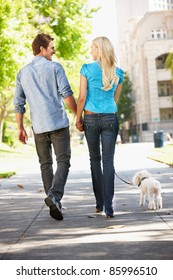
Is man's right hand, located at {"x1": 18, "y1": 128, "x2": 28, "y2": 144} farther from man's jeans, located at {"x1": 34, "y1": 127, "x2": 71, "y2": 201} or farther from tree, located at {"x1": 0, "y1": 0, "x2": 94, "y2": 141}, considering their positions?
tree, located at {"x1": 0, "y1": 0, "x2": 94, "y2": 141}

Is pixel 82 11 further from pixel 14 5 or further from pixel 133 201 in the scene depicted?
pixel 133 201

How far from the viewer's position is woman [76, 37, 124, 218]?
20.8 feet

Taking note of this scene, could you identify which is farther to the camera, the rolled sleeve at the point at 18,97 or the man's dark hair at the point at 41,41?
the rolled sleeve at the point at 18,97

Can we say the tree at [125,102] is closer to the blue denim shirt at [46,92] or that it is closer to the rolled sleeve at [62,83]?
the blue denim shirt at [46,92]

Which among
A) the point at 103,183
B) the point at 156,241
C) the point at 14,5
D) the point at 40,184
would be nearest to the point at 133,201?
the point at 103,183

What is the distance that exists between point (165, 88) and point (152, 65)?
4.20 m

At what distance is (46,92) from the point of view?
6.57m

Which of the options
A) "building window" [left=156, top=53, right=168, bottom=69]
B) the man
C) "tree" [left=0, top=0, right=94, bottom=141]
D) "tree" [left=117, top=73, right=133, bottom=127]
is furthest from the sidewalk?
"tree" [left=117, top=73, right=133, bottom=127]

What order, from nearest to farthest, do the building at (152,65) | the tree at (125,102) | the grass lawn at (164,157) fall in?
the grass lawn at (164,157)
the building at (152,65)
the tree at (125,102)

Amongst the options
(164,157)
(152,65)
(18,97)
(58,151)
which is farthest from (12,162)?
(152,65)

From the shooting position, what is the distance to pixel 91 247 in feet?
15.3

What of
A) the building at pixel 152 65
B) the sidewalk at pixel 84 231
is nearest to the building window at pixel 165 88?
the building at pixel 152 65

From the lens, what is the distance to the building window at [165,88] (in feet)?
267
